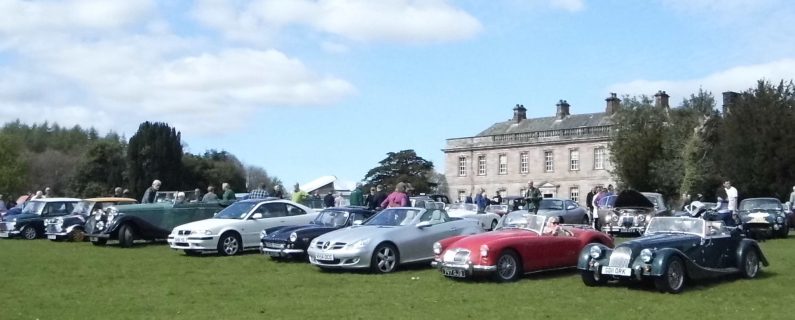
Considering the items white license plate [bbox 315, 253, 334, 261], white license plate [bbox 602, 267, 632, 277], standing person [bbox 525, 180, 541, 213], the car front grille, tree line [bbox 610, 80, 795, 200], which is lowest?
white license plate [bbox 602, 267, 632, 277]

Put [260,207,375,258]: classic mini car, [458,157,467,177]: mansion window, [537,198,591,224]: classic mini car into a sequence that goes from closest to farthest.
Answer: [260,207,375,258]: classic mini car < [537,198,591,224]: classic mini car < [458,157,467,177]: mansion window

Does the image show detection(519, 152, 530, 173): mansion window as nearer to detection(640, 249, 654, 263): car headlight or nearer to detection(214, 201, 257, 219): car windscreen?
detection(214, 201, 257, 219): car windscreen

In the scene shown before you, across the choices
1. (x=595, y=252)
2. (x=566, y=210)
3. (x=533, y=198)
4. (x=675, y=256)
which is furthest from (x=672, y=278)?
(x=566, y=210)

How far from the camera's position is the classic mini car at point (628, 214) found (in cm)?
2716

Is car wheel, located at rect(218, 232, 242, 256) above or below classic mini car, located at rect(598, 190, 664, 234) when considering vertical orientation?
below

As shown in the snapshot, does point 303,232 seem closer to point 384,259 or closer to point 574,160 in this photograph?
point 384,259

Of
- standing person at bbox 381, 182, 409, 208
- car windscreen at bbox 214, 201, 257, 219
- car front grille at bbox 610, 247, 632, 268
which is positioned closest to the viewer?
car front grille at bbox 610, 247, 632, 268

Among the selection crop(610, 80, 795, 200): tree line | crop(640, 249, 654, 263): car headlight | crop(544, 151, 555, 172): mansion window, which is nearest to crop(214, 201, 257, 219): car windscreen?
crop(640, 249, 654, 263): car headlight

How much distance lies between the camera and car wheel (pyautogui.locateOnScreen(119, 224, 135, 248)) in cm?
2482

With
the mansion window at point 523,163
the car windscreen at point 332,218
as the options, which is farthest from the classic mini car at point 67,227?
the mansion window at point 523,163

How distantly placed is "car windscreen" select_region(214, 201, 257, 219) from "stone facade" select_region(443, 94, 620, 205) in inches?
2220

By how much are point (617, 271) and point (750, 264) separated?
3.15 metres

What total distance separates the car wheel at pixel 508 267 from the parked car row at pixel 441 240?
18 mm

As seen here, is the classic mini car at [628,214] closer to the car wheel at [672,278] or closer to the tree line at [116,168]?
the car wheel at [672,278]
